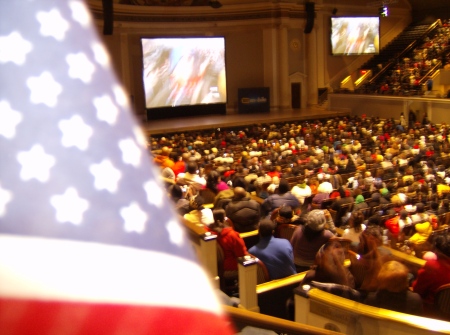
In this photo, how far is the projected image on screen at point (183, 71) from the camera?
68.5ft

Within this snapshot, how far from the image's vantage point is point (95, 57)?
1641mm

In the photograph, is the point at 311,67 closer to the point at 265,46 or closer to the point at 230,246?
the point at 265,46

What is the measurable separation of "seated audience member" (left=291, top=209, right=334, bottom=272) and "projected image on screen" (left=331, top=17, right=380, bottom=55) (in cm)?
2063

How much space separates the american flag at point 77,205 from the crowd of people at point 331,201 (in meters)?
2.45

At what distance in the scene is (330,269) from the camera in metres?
3.95

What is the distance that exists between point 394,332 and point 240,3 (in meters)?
20.9

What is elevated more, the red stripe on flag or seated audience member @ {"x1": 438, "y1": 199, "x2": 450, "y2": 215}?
the red stripe on flag

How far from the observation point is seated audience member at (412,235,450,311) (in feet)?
13.3

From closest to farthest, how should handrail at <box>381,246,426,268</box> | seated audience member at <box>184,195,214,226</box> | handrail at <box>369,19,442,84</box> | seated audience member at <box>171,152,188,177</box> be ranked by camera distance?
1. handrail at <box>381,246,426,268</box>
2. seated audience member at <box>184,195,214,226</box>
3. seated audience member at <box>171,152,188,177</box>
4. handrail at <box>369,19,442,84</box>

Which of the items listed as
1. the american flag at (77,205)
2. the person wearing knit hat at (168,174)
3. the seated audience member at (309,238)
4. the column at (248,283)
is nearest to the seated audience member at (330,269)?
the column at (248,283)

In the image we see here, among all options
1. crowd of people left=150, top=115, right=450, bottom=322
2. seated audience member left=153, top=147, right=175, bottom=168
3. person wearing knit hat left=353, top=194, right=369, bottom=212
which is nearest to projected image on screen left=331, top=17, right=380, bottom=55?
crowd of people left=150, top=115, right=450, bottom=322

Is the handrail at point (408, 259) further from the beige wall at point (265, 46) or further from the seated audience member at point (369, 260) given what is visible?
the beige wall at point (265, 46)

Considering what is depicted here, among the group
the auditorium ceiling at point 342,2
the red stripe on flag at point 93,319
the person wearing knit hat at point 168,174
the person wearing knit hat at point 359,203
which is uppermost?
the auditorium ceiling at point 342,2

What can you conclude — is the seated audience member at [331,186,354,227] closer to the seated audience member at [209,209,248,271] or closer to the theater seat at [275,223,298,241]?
the theater seat at [275,223,298,241]
